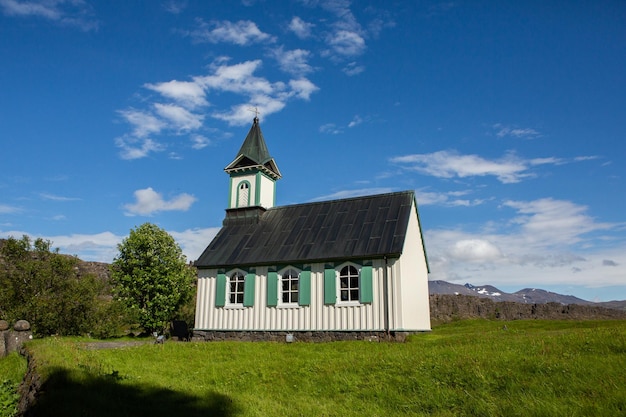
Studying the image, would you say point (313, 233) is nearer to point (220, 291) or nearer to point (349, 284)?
point (349, 284)

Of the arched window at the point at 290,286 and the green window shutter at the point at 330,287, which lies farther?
the arched window at the point at 290,286

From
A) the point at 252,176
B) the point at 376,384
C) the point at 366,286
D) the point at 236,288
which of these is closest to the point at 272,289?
the point at 236,288

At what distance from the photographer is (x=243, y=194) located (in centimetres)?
2583

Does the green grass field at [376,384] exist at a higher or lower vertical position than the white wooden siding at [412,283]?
lower

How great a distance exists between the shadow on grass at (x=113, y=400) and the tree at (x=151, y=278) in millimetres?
17511

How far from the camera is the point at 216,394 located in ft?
31.1

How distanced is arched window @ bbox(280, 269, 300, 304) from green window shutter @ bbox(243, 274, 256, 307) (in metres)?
1.52

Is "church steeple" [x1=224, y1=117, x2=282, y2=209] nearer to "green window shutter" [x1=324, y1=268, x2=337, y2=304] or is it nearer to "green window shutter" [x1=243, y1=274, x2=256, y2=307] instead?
"green window shutter" [x1=243, y1=274, x2=256, y2=307]

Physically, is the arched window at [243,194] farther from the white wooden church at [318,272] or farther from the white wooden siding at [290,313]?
the white wooden siding at [290,313]

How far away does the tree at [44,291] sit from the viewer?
72.5ft

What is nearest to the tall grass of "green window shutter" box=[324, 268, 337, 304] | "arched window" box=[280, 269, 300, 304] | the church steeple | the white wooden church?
the white wooden church

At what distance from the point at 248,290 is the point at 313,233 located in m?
3.98

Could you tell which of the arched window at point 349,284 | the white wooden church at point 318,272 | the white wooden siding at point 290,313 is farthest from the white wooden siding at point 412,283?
the arched window at point 349,284

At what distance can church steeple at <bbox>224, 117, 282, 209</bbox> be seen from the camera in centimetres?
2548
